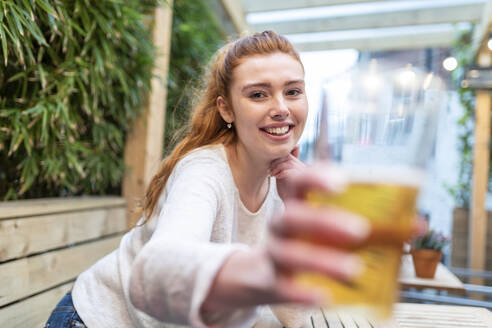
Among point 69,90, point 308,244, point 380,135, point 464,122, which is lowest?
point 308,244

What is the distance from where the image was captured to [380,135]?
0.42 metres

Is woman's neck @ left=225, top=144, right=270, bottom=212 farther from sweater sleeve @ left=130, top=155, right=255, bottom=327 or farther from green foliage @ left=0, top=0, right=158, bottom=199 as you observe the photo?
green foliage @ left=0, top=0, right=158, bottom=199

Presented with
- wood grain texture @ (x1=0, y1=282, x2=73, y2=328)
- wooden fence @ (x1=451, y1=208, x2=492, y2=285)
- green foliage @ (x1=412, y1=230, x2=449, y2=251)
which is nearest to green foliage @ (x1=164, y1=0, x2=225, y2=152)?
wood grain texture @ (x1=0, y1=282, x2=73, y2=328)

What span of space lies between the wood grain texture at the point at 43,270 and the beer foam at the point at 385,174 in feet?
4.70

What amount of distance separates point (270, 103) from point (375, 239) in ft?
2.28

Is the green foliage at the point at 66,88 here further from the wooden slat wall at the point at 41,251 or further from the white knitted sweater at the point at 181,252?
the white knitted sweater at the point at 181,252

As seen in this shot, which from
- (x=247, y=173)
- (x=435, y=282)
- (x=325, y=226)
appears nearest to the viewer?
(x=325, y=226)

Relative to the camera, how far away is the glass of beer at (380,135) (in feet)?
1.14

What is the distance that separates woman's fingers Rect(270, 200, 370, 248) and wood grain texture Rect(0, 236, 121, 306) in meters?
1.40

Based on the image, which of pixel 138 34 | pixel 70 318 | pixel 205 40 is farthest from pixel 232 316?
pixel 205 40

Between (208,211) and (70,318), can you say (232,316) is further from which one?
(70,318)

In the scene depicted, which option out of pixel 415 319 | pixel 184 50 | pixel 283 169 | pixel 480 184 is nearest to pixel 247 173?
pixel 283 169

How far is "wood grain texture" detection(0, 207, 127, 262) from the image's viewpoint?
4.77 feet

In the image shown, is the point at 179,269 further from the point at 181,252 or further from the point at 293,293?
the point at 293,293
